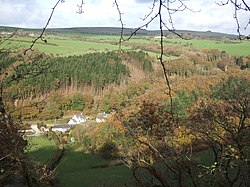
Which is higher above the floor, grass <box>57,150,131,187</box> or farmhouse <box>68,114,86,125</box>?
grass <box>57,150,131,187</box>

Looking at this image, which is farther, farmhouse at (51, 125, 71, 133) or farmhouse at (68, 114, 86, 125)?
farmhouse at (68, 114, 86, 125)

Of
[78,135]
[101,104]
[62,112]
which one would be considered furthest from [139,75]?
[78,135]

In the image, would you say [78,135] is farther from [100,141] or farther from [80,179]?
[80,179]

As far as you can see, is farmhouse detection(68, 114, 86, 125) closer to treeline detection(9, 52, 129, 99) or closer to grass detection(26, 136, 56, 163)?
grass detection(26, 136, 56, 163)

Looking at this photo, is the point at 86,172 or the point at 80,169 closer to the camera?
the point at 86,172

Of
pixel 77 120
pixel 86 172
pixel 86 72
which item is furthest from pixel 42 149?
pixel 86 72

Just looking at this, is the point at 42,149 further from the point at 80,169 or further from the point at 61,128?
the point at 61,128

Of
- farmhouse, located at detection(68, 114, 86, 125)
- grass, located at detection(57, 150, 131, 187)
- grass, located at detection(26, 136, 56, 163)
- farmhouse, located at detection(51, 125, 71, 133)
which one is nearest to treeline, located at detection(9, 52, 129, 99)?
farmhouse, located at detection(68, 114, 86, 125)

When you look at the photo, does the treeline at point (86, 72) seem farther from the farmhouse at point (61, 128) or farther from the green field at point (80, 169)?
the green field at point (80, 169)
